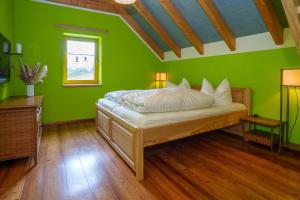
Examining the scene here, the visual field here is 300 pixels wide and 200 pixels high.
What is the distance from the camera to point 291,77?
8.23 feet

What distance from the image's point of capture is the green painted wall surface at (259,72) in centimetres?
283

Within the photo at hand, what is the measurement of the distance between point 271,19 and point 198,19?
1317 mm

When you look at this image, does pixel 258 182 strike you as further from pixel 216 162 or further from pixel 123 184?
pixel 123 184

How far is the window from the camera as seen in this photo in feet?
13.9

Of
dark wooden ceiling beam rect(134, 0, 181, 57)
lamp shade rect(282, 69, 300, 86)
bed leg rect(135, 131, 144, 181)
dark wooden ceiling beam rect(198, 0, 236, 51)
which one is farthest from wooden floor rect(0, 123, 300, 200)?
dark wooden ceiling beam rect(134, 0, 181, 57)

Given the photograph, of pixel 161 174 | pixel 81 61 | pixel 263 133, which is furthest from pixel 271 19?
pixel 81 61

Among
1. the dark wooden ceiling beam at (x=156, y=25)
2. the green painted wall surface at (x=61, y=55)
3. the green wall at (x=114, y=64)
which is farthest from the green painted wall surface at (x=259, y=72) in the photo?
the green painted wall surface at (x=61, y=55)

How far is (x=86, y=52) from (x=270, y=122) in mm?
4007

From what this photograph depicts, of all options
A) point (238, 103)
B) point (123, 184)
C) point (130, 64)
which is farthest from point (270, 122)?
point (130, 64)

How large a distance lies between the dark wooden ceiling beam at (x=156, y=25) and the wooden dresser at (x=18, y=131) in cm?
282

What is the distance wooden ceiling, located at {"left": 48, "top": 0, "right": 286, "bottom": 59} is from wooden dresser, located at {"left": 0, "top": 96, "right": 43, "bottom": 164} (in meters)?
2.79

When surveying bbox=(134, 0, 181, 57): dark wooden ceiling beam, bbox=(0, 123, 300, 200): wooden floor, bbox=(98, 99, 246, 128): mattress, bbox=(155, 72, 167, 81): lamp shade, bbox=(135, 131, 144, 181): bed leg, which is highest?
bbox=(134, 0, 181, 57): dark wooden ceiling beam

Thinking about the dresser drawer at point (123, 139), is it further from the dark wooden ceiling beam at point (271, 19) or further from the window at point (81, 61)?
the dark wooden ceiling beam at point (271, 19)

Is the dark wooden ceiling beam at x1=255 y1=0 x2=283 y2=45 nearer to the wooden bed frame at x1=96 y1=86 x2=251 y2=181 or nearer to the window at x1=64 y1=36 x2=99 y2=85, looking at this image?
the wooden bed frame at x1=96 y1=86 x2=251 y2=181
